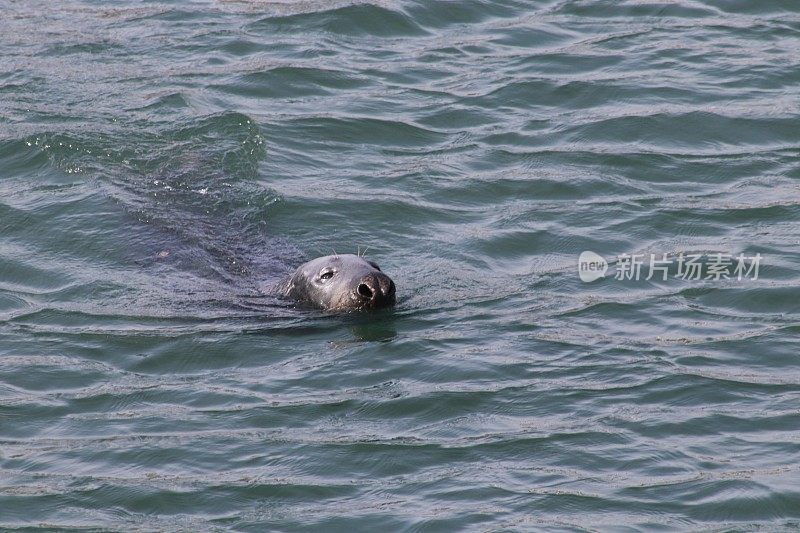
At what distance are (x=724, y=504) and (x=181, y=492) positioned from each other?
2.71 metres

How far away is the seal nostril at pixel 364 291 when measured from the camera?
9633 mm

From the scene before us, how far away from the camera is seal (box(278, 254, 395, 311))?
9.64 meters

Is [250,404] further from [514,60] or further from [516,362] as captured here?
[514,60]

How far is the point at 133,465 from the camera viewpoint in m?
7.68

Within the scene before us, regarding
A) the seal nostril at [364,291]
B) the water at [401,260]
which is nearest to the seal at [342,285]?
the seal nostril at [364,291]

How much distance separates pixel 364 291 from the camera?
964 centimetres

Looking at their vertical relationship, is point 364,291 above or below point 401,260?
above

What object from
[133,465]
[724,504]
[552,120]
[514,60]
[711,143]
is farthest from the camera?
[514,60]

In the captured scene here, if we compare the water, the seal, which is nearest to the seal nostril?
the seal

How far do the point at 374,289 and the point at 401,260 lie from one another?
59.7 inches

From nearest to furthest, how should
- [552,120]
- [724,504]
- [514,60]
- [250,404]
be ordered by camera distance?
[724,504] < [250,404] < [552,120] < [514,60]

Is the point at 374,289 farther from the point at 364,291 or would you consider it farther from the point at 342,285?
the point at 342,285

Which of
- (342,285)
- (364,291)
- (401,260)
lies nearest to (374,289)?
(364,291)

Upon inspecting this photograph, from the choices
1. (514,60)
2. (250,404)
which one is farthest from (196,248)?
(514,60)
